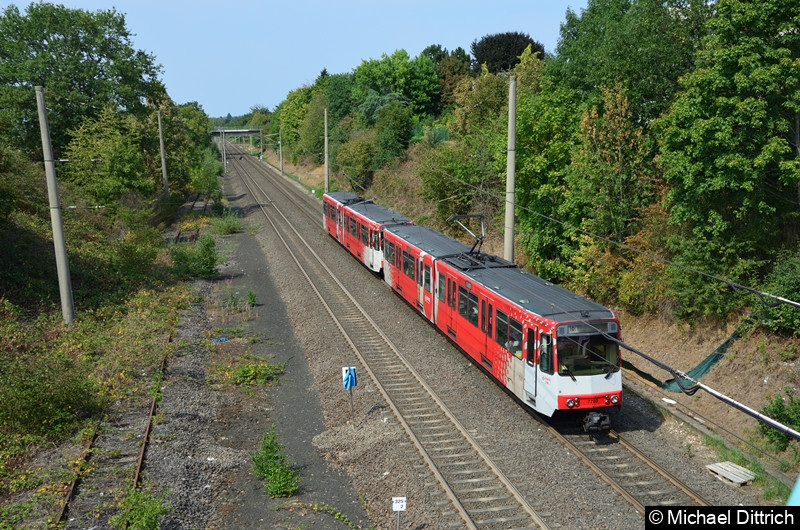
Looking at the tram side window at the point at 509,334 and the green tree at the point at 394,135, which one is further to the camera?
the green tree at the point at 394,135

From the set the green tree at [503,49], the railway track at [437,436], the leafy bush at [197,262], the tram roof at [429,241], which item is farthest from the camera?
the green tree at [503,49]

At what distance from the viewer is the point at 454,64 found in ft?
231

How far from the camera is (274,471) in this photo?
1152cm

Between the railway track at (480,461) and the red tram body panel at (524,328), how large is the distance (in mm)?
966

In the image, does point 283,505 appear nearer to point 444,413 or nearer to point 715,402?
point 444,413

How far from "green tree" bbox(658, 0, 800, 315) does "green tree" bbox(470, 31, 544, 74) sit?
1970 inches

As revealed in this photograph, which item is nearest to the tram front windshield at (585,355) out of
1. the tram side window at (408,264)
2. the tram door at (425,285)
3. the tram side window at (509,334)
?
the tram side window at (509,334)

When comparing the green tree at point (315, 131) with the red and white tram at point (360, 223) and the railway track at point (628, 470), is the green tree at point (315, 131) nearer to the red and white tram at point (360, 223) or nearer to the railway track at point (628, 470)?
the red and white tram at point (360, 223)

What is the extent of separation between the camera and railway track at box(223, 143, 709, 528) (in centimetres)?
1084

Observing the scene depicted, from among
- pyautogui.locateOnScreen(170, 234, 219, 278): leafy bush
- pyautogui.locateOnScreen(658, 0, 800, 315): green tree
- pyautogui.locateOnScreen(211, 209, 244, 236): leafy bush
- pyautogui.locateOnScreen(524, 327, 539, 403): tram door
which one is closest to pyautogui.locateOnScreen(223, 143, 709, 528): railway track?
pyautogui.locateOnScreen(524, 327, 539, 403): tram door

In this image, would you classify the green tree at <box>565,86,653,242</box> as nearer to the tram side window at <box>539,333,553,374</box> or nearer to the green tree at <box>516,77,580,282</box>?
the green tree at <box>516,77,580,282</box>

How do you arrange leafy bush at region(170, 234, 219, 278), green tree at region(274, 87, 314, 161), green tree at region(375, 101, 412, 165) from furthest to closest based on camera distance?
green tree at region(274, 87, 314, 161)
green tree at region(375, 101, 412, 165)
leafy bush at region(170, 234, 219, 278)

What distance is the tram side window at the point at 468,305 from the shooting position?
1648 centimetres

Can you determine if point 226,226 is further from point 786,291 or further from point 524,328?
point 786,291
